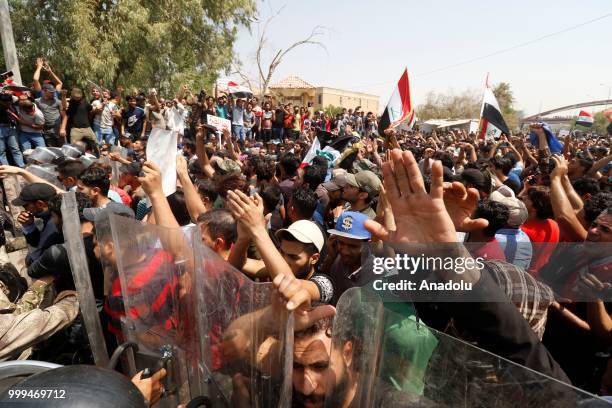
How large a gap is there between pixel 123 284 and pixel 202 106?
37.7 feet

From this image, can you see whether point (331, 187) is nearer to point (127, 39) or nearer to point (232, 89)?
point (232, 89)

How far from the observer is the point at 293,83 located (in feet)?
158

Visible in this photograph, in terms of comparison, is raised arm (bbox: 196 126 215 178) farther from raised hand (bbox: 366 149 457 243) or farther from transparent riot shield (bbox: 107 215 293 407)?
raised hand (bbox: 366 149 457 243)

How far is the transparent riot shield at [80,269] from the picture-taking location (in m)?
1.96

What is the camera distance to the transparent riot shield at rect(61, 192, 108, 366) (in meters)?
1.96

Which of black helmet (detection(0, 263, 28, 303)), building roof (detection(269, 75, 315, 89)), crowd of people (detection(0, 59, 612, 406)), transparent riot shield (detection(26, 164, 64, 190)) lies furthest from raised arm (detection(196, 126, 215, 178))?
building roof (detection(269, 75, 315, 89))

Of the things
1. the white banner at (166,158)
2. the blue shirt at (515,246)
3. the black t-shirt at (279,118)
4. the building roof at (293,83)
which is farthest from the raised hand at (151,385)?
the building roof at (293,83)

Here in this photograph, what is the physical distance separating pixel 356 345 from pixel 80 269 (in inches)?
58.4

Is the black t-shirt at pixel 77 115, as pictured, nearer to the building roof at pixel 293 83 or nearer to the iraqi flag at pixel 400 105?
the iraqi flag at pixel 400 105

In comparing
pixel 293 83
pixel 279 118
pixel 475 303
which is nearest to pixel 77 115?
pixel 279 118

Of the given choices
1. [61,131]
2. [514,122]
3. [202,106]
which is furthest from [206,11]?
[514,122]

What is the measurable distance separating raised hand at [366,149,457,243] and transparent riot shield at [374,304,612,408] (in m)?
0.38

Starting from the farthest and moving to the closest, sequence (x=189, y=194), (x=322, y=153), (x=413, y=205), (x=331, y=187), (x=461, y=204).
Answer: (x=322, y=153), (x=331, y=187), (x=189, y=194), (x=461, y=204), (x=413, y=205)

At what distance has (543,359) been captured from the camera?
1.32m
